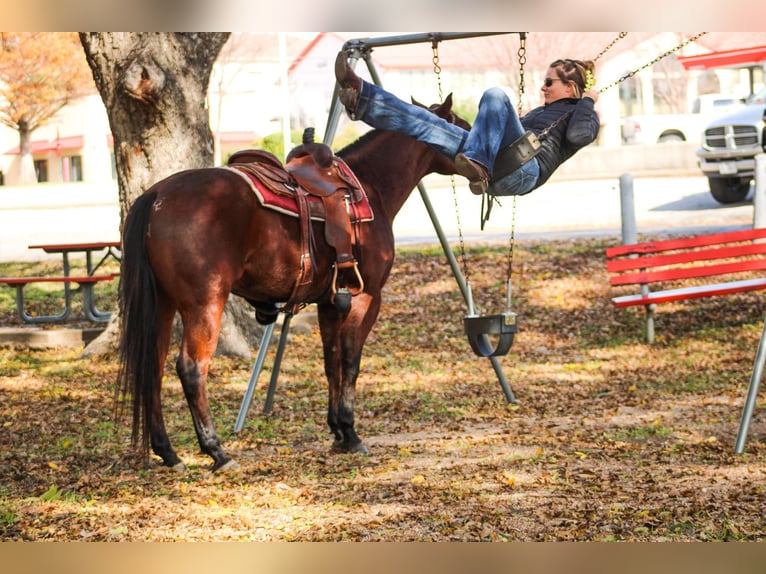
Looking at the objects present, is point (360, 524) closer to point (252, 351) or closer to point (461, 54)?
point (252, 351)

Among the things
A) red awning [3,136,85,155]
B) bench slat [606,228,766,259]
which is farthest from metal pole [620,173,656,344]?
red awning [3,136,85,155]

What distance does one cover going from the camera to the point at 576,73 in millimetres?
6559

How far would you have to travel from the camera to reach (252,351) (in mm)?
10672

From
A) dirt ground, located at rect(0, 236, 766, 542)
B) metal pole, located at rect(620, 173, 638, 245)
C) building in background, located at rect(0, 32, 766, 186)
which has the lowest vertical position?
dirt ground, located at rect(0, 236, 766, 542)

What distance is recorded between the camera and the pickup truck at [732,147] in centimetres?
1708

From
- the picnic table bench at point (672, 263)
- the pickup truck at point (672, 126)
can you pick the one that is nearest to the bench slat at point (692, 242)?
the picnic table bench at point (672, 263)

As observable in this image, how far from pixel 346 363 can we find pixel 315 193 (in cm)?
112

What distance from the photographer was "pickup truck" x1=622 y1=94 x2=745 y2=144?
35.8 m

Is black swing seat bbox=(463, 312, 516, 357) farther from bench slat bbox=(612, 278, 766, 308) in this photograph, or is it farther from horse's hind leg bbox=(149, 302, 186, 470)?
bench slat bbox=(612, 278, 766, 308)

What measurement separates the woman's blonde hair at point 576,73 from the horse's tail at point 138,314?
2520mm

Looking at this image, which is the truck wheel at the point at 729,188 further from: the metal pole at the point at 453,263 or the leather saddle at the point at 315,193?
the leather saddle at the point at 315,193

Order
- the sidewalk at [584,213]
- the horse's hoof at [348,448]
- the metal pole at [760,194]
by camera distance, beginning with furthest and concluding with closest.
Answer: the sidewalk at [584,213] → the metal pole at [760,194] → the horse's hoof at [348,448]

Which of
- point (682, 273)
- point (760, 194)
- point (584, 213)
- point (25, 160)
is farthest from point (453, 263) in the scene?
point (25, 160)

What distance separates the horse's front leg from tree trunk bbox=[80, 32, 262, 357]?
3.38 m
